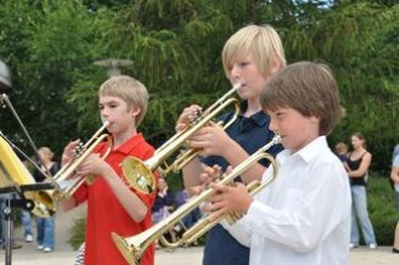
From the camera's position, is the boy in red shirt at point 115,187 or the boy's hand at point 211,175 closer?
the boy's hand at point 211,175

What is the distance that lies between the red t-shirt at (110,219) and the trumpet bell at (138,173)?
0.92 ft

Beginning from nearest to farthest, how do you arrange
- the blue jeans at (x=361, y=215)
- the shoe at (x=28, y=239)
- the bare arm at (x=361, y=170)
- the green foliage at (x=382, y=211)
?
the bare arm at (x=361, y=170) < the blue jeans at (x=361, y=215) < the green foliage at (x=382, y=211) < the shoe at (x=28, y=239)

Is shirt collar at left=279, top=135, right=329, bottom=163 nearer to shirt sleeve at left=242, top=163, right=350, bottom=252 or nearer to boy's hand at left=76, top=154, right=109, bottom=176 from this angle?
shirt sleeve at left=242, top=163, right=350, bottom=252

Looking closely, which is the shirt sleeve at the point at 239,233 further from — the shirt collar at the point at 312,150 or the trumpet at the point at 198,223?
the shirt collar at the point at 312,150

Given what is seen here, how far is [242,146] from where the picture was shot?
123 inches

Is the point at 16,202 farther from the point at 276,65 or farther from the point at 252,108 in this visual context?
the point at 276,65

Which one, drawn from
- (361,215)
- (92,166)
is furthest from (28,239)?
(92,166)

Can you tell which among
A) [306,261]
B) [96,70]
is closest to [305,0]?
[96,70]

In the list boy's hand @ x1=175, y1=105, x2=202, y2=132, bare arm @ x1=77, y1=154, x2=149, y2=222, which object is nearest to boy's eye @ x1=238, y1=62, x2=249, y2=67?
boy's hand @ x1=175, y1=105, x2=202, y2=132

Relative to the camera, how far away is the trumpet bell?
319cm

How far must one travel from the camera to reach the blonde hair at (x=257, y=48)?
123 inches

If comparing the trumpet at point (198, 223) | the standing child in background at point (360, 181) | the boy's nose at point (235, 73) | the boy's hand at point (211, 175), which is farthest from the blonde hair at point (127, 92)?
the standing child in background at point (360, 181)

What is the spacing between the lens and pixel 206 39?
44.9 feet

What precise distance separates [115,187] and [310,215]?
1.22 metres
